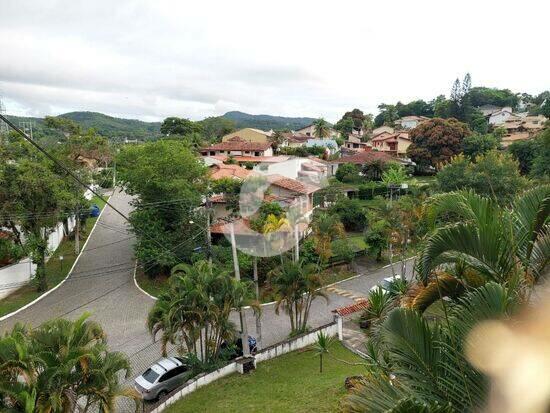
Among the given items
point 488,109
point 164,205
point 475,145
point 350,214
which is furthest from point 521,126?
point 164,205

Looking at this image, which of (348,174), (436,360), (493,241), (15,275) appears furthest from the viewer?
(348,174)

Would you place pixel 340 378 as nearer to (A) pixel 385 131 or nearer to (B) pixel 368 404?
(B) pixel 368 404

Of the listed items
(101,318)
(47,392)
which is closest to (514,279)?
(47,392)

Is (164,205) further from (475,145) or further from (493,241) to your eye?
(475,145)

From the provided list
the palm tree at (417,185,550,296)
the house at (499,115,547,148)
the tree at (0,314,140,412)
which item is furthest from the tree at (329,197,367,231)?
the house at (499,115,547,148)

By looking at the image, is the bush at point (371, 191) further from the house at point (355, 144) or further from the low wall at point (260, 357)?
the house at point (355, 144)

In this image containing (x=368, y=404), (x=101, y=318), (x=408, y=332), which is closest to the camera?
(x=368, y=404)

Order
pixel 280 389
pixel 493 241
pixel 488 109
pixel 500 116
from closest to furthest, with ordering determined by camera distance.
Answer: pixel 493 241 < pixel 280 389 < pixel 500 116 < pixel 488 109

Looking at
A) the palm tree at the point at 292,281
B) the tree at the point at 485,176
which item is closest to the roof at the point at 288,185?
the tree at the point at 485,176
